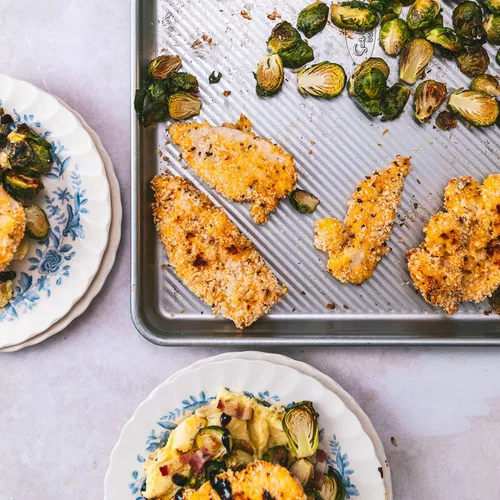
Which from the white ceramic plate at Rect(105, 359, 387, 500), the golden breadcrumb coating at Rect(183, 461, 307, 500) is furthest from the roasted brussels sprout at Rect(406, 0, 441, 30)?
the golden breadcrumb coating at Rect(183, 461, 307, 500)

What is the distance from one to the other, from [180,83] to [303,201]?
2.66ft

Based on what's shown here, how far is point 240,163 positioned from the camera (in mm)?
2625

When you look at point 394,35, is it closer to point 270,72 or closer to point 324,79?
point 324,79

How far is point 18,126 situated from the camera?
2561mm

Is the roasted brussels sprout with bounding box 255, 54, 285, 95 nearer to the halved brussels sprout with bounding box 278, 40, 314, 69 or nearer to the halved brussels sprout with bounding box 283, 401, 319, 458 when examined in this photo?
the halved brussels sprout with bounding box 278, 40, 314, 69

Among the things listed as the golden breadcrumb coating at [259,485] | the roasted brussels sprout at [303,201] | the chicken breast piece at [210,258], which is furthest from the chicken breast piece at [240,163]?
the golden breadcrumb coating at [259,485]

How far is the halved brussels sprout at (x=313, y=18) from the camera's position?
2.65m

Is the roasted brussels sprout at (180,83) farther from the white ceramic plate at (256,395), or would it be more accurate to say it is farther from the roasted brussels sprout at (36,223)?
the white ceramic plate at (256,395)

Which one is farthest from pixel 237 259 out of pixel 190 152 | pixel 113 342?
pixel 113 342

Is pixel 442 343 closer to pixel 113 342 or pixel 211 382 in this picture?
pixel 211 382

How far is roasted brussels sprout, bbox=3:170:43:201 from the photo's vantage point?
2.50 meters

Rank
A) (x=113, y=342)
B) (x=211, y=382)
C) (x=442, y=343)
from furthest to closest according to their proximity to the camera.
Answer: (x=113, y=342), (x=442, y=343), (x=211, y=382)

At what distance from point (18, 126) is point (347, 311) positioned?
5.87 feet

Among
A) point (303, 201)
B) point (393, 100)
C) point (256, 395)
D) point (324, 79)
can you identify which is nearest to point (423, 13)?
point (393, 100)
